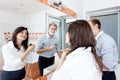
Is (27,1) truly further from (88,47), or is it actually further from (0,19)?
(88,47)

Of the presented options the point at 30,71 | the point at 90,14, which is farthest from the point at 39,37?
the point at 90,14

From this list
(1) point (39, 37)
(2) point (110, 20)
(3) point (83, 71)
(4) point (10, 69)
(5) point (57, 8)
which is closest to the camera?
(3) point (83, 71)


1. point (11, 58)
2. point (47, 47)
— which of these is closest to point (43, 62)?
point (47, 47)

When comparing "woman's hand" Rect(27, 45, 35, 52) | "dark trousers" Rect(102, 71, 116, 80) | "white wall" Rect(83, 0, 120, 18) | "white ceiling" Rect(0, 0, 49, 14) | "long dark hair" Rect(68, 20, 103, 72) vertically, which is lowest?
"dark trousers" Rect(102, 71, 116, 80)

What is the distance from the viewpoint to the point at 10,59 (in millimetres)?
1205

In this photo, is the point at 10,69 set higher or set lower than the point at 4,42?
lower

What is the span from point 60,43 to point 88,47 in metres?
1.02

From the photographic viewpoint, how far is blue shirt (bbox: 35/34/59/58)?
1534 millimetres

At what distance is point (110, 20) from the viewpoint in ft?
8.43

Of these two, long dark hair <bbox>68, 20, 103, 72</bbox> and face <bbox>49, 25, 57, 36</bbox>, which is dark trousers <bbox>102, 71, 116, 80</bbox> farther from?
long dark hair <bbox>68, 20, 103, 72</bbox>

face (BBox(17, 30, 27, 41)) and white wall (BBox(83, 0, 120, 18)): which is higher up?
white wall (BBox(83, 0, 120, 18))

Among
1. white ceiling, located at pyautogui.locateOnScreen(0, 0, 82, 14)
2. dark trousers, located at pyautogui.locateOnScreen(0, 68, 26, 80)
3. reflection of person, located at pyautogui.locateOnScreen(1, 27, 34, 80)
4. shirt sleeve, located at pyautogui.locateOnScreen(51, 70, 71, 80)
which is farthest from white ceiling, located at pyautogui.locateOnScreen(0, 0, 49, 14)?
shirt sleeve, located at pyautogui.locateOnScreen(51, 70, 71, 80)

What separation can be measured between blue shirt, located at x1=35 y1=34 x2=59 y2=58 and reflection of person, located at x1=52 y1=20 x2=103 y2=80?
0.63 metres

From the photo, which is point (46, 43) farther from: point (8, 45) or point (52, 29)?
point (8, 45)
